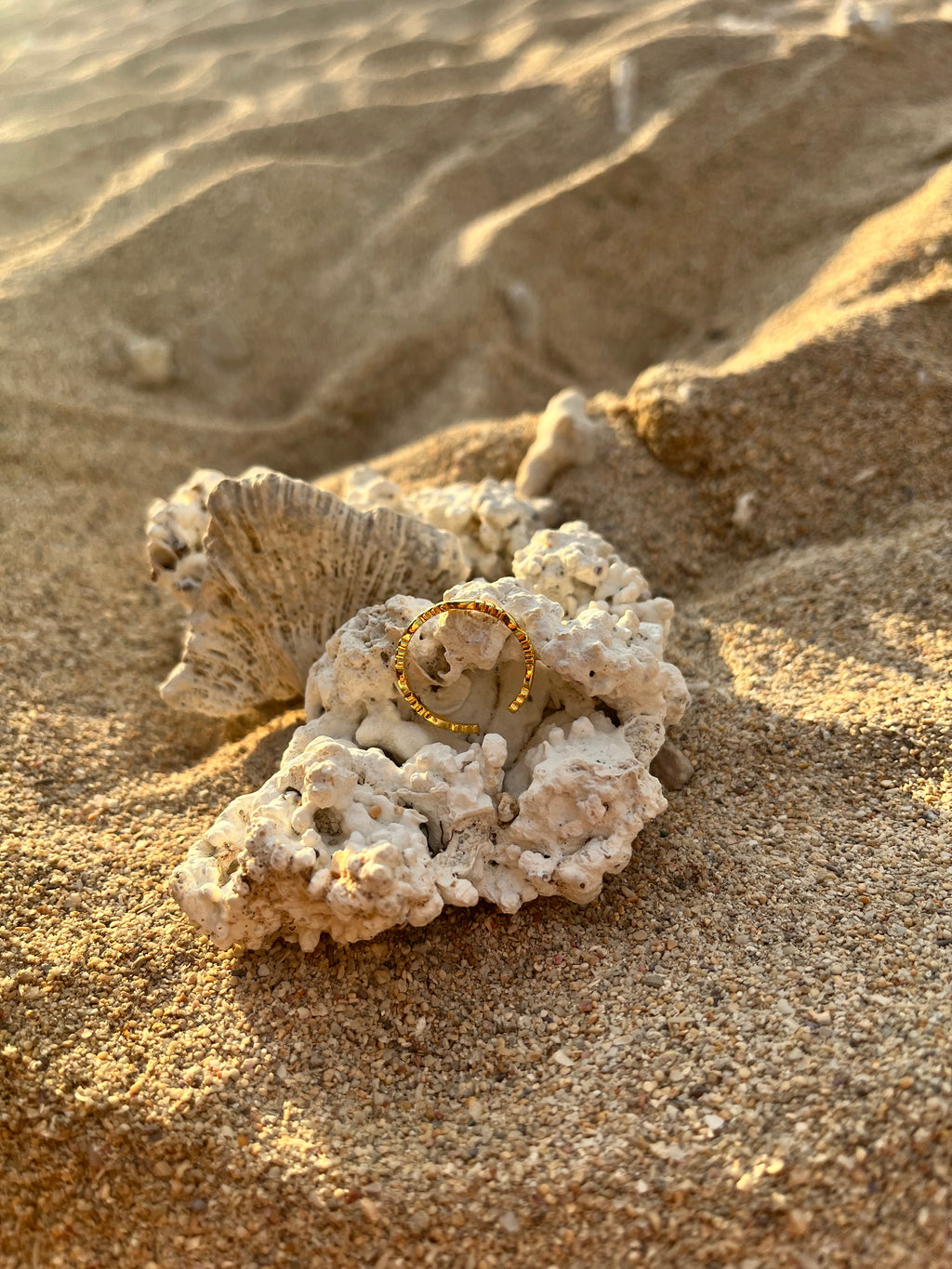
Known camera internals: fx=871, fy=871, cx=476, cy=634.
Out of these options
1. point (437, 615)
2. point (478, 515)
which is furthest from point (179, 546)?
point (437, 615)

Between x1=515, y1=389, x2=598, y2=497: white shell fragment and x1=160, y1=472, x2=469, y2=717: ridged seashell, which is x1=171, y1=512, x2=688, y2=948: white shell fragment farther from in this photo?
x1=515, y1=389, x2=598, y2=497: white shell fragment

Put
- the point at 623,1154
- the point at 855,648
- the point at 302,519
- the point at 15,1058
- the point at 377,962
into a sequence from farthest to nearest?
the point at 855,648 → the point at 302,519 → the point at 377,962 → the point at 15,1058 → the point at 623,1154

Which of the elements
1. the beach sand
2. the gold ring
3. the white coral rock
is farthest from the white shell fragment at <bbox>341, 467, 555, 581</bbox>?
the white coral rock

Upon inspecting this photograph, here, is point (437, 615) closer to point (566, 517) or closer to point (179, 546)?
point (179, 546)

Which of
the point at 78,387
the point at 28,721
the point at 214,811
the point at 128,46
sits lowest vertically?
the point at 214,811

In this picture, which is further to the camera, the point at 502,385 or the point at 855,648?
the point at 502,385

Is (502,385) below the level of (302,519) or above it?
below

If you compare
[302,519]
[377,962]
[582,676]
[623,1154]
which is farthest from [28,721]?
[623,1154]

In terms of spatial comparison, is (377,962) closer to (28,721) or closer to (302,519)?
(302,519)
